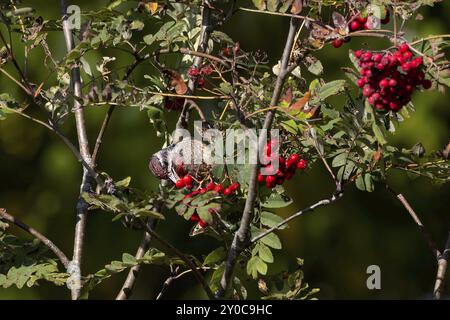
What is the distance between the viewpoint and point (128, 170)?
282 centimetres

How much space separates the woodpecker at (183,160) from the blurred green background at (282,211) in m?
1.27

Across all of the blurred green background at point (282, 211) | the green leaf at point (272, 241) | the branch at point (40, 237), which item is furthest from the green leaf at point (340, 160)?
the blurred green background at point (282, 211)

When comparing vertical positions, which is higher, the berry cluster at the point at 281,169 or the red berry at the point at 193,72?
the red berry at the point at 193,72

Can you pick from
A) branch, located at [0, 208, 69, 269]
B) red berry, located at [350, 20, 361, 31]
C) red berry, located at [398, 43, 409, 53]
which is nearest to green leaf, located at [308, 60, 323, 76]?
red berry, located at [350, 20, 361, 31]

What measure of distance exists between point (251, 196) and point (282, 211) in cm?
169

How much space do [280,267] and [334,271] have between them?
0.34 metres

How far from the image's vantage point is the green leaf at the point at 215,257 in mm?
1545

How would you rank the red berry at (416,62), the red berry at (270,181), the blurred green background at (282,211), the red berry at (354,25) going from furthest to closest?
the blurred green background at (282,211), the red berry at (270,181), the red berry at (354,25), the red berry at (416,62)

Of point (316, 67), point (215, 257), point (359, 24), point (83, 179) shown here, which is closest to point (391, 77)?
point (359, 24)

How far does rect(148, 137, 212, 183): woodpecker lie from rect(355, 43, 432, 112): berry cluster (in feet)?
0.93

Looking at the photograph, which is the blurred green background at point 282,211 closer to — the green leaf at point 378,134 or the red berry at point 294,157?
the red berry at point 294,157

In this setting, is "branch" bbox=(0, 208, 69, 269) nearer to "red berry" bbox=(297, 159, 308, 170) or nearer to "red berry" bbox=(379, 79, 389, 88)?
"red berry" bbox=(297, 159, 308, 170)

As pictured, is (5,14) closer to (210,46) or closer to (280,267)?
(210,46)

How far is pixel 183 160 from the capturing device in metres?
1.46
